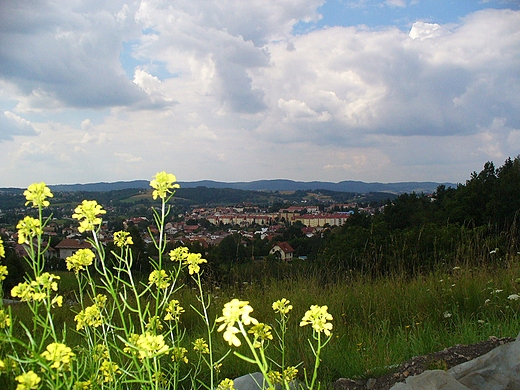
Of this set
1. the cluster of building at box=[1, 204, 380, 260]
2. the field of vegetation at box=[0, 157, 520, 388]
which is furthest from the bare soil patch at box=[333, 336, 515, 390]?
the cluster of building at box=[1, 204, 380, 260]

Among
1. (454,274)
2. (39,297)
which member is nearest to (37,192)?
(39,297)

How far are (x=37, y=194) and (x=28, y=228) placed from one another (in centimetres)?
14

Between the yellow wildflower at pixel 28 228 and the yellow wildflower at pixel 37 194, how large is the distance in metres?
0.06

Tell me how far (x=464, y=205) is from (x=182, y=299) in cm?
1324

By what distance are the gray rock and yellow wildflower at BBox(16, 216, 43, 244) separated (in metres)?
2.03

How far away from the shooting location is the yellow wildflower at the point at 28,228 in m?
1.66

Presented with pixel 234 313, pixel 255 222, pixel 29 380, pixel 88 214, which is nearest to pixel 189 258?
pixel 88 214

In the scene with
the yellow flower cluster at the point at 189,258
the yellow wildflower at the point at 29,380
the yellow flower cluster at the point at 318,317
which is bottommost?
the yellow wildflower at the point at 29,380

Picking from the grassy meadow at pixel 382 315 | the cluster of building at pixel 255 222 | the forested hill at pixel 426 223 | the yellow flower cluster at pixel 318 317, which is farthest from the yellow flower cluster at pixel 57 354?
the cluster of building at pixel 255 222

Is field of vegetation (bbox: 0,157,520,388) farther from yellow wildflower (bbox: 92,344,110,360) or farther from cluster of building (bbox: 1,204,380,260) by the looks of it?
cluster of building (bbox: 1,204,380,260)

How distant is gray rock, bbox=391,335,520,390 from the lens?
2492 mm

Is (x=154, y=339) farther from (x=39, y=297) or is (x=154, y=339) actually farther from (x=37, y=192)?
(x=37, y=192)

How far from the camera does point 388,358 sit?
3.41 meters

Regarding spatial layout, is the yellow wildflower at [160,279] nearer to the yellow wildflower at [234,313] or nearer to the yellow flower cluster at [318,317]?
the yellow flower cluster at [318,317]
